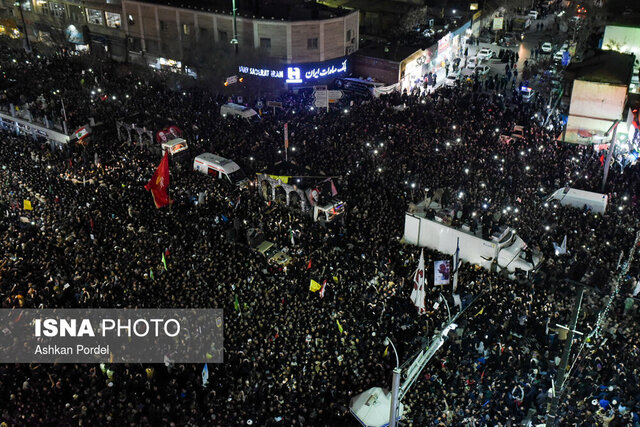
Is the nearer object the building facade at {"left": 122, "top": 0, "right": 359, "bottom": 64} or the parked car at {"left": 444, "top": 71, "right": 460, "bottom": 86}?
the building facade at {"left": 122, "top": 0, "right": 359, "bottom": 64}

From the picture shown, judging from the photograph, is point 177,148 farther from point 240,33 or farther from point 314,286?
point 240,33

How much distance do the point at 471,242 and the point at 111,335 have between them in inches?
470

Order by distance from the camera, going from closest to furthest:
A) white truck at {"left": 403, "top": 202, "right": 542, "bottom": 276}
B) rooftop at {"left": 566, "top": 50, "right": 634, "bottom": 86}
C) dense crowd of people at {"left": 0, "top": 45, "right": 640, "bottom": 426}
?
dense crowd of people at {"left": 0, "top": 45, "right": 640, "bottom": 426}
white truck at {"left": 403, "top": 202, "right": 542, "bottom": 276}
rooftop at {"left": 566, "top": 50, "right": 634, "bottom": 86}

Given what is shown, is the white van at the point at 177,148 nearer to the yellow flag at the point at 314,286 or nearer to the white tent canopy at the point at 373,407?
the yellow flag at the point at 314,286

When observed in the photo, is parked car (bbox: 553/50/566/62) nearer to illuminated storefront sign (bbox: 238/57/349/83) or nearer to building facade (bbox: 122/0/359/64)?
building facade (bbox: 122/0/359/64)

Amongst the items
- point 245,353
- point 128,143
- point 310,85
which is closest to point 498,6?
point 310,85

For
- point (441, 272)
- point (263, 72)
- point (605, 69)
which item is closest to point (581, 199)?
point (441, 272)

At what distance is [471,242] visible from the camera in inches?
799

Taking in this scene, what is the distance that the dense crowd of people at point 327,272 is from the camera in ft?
49.3

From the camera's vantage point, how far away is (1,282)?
19062mm

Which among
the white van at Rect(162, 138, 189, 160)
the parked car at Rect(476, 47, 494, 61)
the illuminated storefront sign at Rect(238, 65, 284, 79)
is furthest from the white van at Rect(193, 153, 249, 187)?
the parked car at Rect(476, 47, 494, 61)

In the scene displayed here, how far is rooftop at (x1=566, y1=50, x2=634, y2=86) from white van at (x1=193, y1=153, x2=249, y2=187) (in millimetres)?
18668

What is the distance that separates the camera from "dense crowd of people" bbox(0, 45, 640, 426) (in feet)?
49.3

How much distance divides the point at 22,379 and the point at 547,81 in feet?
121
